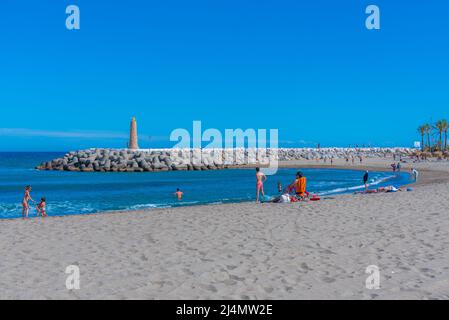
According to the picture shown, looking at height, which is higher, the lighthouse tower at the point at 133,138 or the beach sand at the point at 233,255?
the lighthouse tower at the point at 133,138

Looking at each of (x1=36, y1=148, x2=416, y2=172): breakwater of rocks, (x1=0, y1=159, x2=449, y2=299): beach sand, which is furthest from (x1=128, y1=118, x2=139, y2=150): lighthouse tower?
(x1=0, y1=159, x2=449, y2=299): beach sand

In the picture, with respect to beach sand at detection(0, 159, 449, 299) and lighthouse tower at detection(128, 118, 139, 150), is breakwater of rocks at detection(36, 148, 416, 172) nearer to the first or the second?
lighthouse tower at detection(128, 118, 139, 150)

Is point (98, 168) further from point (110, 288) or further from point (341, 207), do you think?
point (110, 288)

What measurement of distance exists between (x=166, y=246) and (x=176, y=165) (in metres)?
49.5

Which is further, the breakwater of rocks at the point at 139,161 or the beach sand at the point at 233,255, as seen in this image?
the breakwater of rocks at the point at 139,161

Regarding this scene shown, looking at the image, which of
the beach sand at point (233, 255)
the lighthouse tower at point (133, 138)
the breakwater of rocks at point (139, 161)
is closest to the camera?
the beach sand at point (233, 255)

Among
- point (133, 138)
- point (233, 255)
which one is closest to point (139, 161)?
point (133, 138)

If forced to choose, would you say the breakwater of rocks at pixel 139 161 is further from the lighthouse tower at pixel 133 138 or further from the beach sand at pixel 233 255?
Result: the beach sand at pixel 233 255

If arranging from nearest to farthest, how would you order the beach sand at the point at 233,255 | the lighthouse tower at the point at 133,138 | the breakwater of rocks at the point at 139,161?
the beach sand at the point at 233,255 < the breakwater of rocks at the point at 139,161 < the lighthouse tower at the point at 133,138

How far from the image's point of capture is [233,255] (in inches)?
307

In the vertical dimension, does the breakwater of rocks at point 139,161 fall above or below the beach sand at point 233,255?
above

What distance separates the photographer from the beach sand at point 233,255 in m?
5.77

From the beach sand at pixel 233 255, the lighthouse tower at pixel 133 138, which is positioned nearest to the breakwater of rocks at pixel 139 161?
the lighthouse tower at pixel 133 138

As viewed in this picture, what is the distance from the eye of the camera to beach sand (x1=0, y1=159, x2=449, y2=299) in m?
5.77
